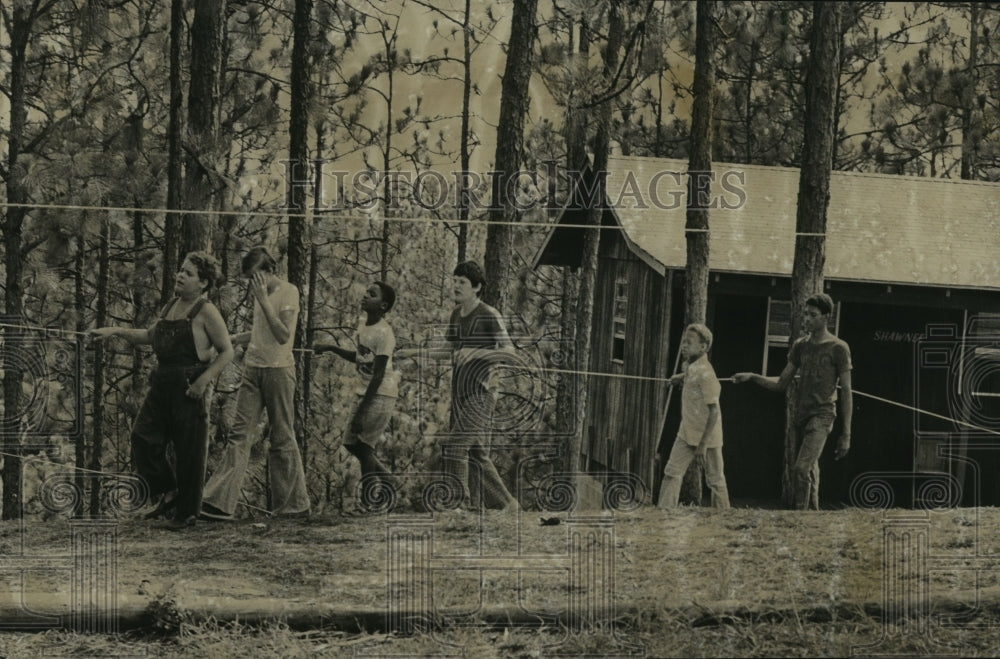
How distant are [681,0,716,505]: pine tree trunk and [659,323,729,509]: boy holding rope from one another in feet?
0.38

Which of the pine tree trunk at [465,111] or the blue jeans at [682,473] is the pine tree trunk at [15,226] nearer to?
the pine tree trunk at [465,111]

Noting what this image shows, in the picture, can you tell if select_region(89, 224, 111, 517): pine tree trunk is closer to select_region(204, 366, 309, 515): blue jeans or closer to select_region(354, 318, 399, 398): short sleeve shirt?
select_region(204, 366, 309, 515): blue jeans

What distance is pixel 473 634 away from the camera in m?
9.24

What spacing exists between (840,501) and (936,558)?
848mm

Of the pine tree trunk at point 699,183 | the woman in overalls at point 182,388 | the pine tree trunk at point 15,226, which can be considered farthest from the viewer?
the pine tree trunk at point 15,226

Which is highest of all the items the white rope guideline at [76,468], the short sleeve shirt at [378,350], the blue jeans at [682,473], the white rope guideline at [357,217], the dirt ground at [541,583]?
the white rope guideline at [357,217]

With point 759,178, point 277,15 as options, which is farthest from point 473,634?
point 277,15

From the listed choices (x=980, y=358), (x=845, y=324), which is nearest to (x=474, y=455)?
(x=845, y=324)

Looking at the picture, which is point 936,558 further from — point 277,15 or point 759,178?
point 277,15

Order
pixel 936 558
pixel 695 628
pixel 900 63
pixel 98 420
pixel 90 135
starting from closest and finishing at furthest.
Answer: pixel 695 628 → pixel 936 558 → pixel 900 63 → pixel 90 135 → pixel 98 420

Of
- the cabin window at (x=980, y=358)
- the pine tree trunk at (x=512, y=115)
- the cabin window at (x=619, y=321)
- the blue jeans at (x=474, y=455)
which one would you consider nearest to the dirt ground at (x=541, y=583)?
the blue jeans at (x=474, y=455)

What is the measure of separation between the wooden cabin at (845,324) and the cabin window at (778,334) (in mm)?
11

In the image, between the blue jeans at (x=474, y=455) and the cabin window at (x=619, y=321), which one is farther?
the cabin window at (x=619, y=321)

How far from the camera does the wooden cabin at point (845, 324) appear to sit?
418 inches
